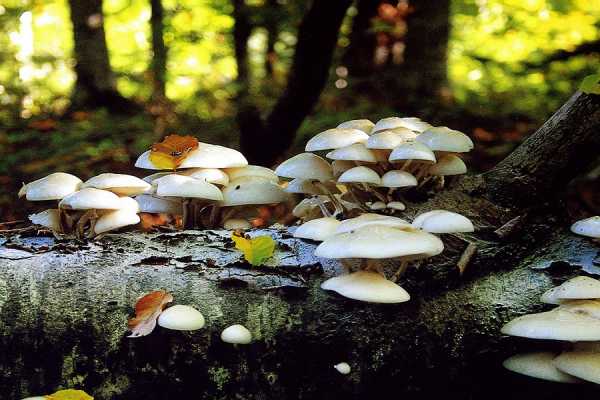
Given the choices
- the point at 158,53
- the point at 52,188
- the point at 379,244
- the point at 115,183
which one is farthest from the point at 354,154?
the point at 158,53

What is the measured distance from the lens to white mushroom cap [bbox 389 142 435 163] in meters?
2.06

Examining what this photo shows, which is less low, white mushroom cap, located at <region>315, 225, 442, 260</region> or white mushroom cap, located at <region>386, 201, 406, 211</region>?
white mushroom cap, located at <region>315, 225, 442, 260</region>

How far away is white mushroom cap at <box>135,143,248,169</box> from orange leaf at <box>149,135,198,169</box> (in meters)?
0.02

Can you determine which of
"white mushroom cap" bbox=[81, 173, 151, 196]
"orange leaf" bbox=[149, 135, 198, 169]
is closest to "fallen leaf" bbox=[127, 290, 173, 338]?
"white mushroom cap" bbox=[81, 173, 151, 196]

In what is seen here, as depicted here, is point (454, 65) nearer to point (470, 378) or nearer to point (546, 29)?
point (546, 29)

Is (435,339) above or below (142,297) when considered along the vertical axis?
below

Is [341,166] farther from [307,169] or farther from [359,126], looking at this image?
[359,126]

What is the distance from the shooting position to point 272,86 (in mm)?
9047

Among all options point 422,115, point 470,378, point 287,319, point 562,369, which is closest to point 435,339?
point 470,378

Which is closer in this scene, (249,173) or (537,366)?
(537,366)

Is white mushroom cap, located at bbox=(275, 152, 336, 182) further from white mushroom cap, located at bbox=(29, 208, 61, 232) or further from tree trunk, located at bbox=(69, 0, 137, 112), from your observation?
tree trunk, located at bbox=(69, 0, 137, 112)

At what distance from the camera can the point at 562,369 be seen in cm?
174

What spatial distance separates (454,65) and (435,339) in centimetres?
1301

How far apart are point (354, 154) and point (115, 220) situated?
0.98 meters
